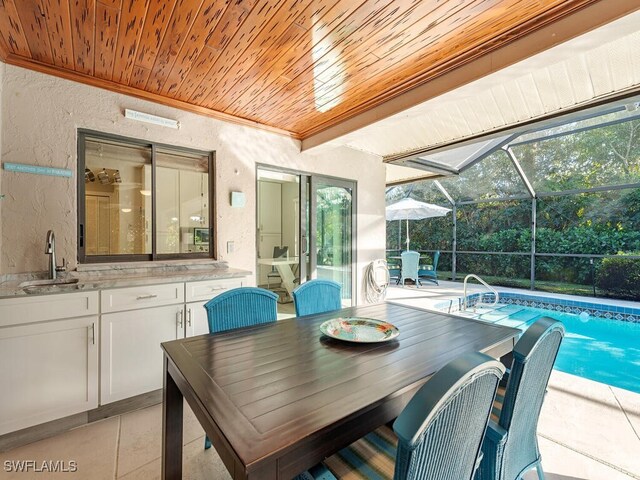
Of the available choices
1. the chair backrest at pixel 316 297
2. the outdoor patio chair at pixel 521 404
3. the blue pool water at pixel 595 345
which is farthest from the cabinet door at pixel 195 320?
the blue pool water at pixel 595 345

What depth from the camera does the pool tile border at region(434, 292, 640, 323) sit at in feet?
16.9

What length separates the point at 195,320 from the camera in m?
→ 2.54

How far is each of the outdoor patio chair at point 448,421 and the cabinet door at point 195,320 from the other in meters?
2.15

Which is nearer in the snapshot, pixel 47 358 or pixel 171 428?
pixel 171 428

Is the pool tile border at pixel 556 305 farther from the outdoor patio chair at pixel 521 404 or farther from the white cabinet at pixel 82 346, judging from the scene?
the white cabinet at pixel 82 346

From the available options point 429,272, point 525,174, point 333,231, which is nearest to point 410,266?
point 429,272

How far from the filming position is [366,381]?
108 centimetres

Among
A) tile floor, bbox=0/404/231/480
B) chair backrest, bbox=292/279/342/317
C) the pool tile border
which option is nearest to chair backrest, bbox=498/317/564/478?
chair backrest, bbox=292/279/342/317

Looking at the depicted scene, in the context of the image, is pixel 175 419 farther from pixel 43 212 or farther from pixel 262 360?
pixel 43 212

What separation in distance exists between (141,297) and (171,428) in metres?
1.20

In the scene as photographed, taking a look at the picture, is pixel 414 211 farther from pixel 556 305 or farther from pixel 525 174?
pixel 556 305

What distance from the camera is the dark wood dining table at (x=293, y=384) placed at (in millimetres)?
778

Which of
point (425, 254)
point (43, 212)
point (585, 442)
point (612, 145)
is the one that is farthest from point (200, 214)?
point (612, 145)

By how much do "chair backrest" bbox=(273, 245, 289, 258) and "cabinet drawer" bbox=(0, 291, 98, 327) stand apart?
7.60ft
